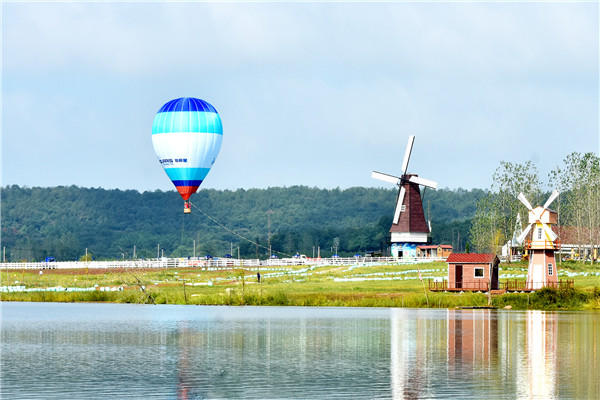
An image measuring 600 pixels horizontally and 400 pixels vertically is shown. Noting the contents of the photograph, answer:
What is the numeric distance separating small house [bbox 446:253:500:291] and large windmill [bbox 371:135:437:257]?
4550 centimetres

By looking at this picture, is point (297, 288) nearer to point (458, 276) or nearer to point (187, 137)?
point (458, 276)

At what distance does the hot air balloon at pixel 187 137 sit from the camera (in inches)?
3575

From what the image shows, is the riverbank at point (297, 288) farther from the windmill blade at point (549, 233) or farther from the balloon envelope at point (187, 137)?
the balloon envelope at point (187, 137)

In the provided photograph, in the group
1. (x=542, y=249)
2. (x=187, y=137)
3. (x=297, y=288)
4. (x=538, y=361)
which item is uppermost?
(x=187, y=137)

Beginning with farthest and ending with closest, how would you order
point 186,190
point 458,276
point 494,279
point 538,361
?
point 186,190, point 458,276, point 494,279, point 538,361

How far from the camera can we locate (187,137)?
90625mm

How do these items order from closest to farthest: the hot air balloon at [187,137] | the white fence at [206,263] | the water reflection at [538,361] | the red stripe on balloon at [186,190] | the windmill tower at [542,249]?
the water reflection at [538,361] < the windmill tower at [542,249] < the hot air balloon at [187,137] < the red stripe on balloon at [186,190] < the white fence at [206,263]

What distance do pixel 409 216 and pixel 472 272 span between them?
4716 cm

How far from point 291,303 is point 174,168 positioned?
2371 centimetres

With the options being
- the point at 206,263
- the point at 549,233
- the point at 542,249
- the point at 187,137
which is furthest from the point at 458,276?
the point at 206,263

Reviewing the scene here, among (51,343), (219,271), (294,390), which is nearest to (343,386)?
(294,390)

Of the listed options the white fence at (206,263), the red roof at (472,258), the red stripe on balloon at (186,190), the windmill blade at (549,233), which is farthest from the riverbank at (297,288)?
the red stripe on balloon at (186,190)

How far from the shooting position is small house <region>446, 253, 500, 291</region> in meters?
79.8

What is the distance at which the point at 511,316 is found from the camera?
6238 cm
